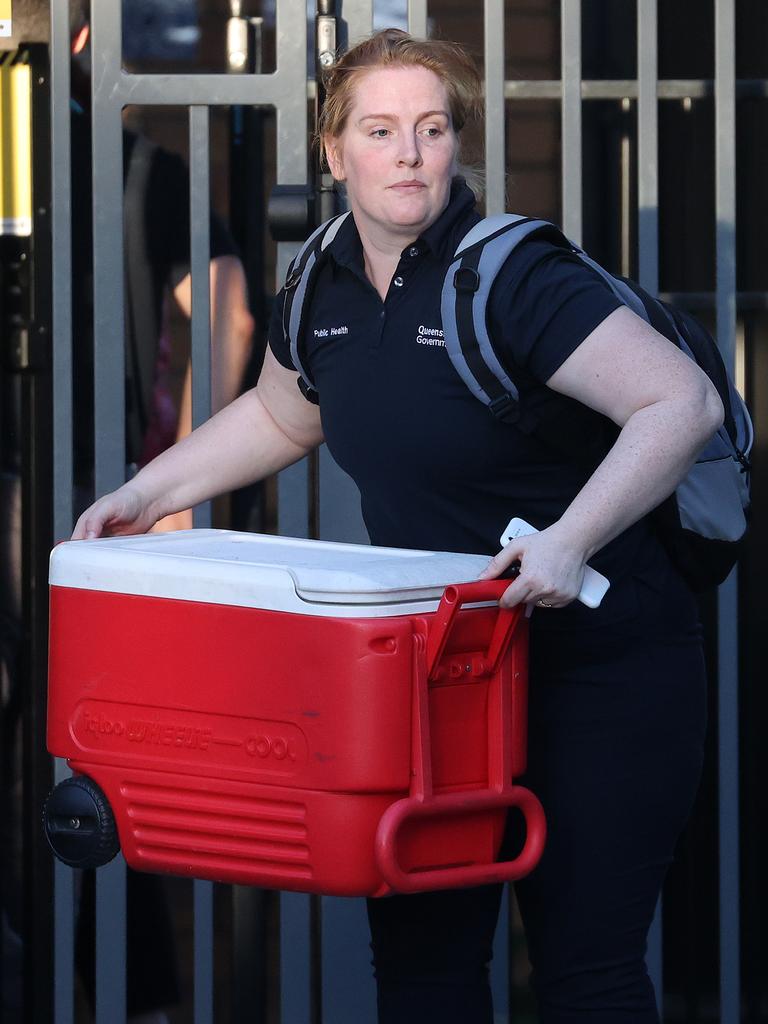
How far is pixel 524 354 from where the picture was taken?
189cm

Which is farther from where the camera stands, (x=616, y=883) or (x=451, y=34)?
(x=451, y=34)

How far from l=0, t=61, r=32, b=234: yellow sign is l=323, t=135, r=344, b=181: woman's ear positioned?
1.02m

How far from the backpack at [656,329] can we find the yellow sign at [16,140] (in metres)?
0.99

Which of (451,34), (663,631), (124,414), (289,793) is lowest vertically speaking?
(289,793)

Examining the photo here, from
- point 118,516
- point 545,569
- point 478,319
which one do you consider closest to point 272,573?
point 545,569

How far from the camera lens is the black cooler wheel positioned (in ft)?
6.25

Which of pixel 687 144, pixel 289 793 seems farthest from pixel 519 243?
pixel 687 144

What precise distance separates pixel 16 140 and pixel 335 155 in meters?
1.07

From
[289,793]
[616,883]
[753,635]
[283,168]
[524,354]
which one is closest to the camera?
[289,793]

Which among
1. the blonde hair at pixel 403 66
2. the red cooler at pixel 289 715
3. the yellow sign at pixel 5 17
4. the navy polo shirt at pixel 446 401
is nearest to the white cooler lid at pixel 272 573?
the red cooler at pixel 289 715

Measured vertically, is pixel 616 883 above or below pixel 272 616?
below

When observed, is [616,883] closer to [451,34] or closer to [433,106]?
[433,106]

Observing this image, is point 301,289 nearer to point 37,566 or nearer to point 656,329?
point 656,329

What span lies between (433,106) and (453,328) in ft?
1.12
